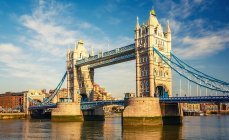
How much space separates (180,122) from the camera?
6438 centimetres

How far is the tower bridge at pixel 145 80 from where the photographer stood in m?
57.7

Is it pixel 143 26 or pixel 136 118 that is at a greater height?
pixel 143 26

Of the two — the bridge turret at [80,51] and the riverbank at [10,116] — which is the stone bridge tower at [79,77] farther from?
the riverbank at [10,116]

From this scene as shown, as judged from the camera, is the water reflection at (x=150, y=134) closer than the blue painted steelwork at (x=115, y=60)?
Yes

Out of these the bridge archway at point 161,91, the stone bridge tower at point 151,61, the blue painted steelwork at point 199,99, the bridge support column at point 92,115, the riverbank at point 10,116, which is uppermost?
the stone bridge tower at point 151,61

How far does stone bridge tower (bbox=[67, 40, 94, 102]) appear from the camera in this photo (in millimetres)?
90250

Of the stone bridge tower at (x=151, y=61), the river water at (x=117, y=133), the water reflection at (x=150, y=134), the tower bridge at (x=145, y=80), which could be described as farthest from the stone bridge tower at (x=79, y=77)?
the water reflection at (x=150, y=134)

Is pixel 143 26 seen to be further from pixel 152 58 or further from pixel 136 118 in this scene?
pixel 136 118

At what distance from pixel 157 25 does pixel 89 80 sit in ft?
97.5

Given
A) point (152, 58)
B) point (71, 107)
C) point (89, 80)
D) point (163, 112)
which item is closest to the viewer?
point (163, 112)

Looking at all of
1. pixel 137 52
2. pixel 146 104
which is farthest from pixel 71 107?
pixel 146 104

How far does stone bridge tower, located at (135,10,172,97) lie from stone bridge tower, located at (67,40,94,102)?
24.2m

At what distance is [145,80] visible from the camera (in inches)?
2672

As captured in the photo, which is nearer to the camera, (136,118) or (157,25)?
(136,118)
